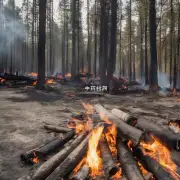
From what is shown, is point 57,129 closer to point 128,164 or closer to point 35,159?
point 35,159

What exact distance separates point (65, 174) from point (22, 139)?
2.31 m

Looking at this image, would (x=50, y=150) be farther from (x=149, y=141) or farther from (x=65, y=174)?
(x=149, y=141)

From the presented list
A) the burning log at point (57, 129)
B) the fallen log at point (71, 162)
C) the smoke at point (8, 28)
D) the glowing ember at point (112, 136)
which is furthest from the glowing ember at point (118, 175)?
the smoke at point (8, 28)

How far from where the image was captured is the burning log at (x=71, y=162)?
10.3ft

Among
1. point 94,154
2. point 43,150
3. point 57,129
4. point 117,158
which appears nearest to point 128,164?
point 117,158

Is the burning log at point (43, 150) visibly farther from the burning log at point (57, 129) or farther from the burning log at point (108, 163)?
the burning log at point (108, 163)

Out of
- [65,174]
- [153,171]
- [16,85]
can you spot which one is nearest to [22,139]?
[65,174]

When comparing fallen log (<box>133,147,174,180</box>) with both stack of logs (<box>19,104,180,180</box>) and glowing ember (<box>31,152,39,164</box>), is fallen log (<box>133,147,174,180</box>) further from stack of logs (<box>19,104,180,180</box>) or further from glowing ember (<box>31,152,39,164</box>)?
glowing ember (<box>31,152,39,164</box>)

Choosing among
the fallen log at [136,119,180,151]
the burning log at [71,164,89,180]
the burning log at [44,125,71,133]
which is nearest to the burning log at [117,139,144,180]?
the burning log at [71,164,89,180]

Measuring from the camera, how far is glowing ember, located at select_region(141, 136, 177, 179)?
3667mm

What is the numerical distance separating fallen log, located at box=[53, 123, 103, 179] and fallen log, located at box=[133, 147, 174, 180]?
1023mm

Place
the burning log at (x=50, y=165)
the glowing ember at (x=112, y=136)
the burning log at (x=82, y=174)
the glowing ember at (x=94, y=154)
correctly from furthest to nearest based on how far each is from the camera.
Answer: the glowing ember at (x=112, y=136)
the glowing ember at (x=94, y=154)
the burning log at (x=50, y=165)
the burning log at (x=82, y=174)

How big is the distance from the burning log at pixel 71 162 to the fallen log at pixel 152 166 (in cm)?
103

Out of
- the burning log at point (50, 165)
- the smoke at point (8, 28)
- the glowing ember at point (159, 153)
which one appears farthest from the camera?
the smoke at point (8, 28)
